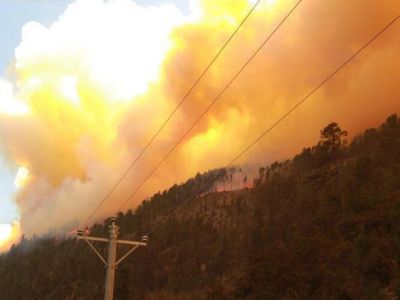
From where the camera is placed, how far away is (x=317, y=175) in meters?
114

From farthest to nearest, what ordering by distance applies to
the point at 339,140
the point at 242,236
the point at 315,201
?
the point at 242,236, the point at 315,201, the point at 339,140

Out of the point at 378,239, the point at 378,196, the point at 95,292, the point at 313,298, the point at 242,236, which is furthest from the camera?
the point at 95,292

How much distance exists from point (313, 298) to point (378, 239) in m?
13.0

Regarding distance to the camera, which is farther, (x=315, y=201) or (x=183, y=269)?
(x=183, y=269)

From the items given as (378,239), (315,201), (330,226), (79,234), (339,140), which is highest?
(339,140)

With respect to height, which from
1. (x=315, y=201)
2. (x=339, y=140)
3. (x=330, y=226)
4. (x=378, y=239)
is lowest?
(x=378, y=239)

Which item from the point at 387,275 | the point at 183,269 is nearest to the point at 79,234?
the point at 387,275

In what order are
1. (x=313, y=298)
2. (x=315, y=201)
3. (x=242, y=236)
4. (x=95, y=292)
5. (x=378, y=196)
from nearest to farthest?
(x=313, y=298) < (x=378, y=196) < (x=315, y=201) < (x=242, y=236) < (x=95, y=292)

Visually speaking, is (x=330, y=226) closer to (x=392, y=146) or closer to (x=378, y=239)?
(x=378, y=239)

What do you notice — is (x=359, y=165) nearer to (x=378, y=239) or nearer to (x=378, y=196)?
(x=378, y=196)

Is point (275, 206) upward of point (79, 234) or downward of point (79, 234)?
upward

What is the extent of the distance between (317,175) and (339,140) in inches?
379

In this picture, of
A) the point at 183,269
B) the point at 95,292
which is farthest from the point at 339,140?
the point at 95,292

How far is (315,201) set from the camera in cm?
11412
